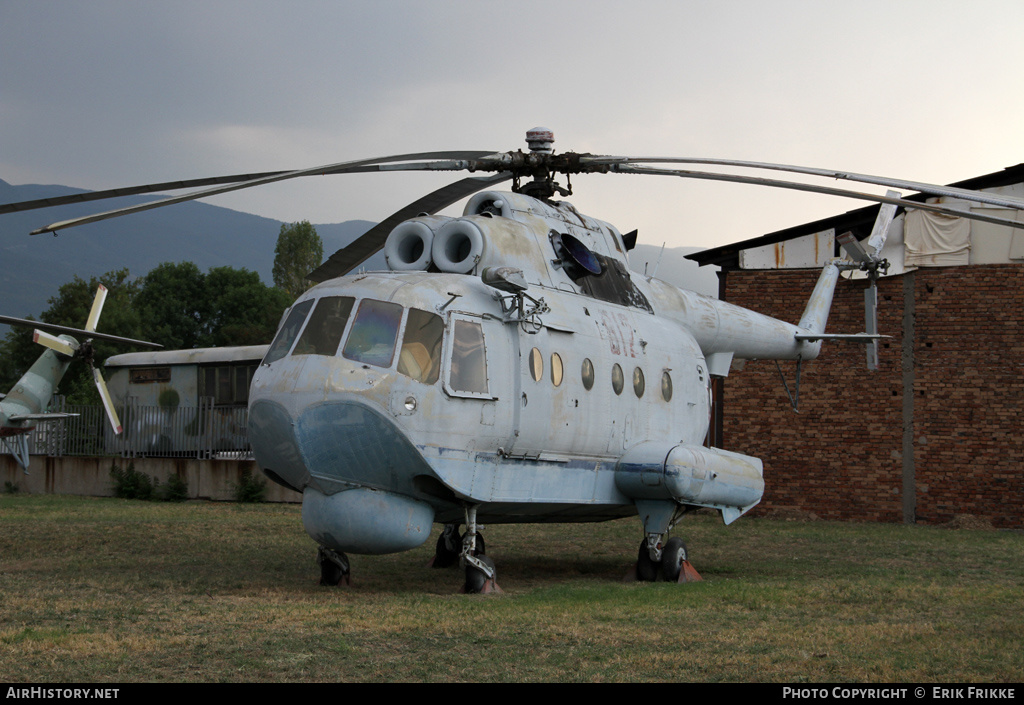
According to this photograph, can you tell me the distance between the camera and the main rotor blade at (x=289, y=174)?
8.18 meters

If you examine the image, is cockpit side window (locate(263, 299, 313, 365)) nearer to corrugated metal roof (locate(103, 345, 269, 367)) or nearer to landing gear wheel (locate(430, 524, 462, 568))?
landing gear wheel (locate(430, 524, 462, 568))

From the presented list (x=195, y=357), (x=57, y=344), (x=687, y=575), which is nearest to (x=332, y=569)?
(x=687, y=575)

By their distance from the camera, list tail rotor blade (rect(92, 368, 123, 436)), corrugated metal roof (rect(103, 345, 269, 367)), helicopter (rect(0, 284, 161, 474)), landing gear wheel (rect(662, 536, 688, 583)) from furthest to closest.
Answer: corrugated metal roof (rect(103, 345, 269, 367))
helicopter (rect(0, 284, 161, 474))
tail rotor blade (rect(92, 368, 123, 436))
landing gear wheel (rect(662, 536, 688, 583))

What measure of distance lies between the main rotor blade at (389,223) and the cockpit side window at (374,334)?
7.52 ft

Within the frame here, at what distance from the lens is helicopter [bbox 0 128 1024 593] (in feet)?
31.9

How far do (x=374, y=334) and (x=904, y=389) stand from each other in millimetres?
15224

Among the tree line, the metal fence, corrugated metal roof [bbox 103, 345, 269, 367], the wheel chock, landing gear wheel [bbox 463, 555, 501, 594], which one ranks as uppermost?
the tree line

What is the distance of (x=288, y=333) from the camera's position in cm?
1040

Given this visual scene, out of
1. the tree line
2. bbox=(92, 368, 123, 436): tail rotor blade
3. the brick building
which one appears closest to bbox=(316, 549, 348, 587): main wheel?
the brick building

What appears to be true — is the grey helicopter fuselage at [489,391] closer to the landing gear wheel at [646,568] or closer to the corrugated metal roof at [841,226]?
the landing gear wheel at [646,568]

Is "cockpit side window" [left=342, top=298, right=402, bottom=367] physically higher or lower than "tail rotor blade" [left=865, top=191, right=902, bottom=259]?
lower

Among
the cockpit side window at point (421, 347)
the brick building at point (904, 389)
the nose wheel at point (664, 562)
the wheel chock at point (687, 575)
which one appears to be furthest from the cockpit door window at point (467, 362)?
the brick building at point (904, 389)

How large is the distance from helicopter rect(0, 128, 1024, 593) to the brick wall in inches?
341
